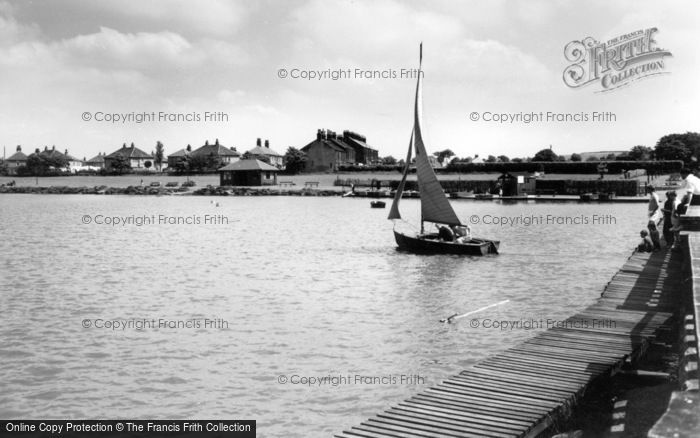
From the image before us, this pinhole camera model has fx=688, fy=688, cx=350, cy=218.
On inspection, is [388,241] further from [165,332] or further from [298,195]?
[298,195]

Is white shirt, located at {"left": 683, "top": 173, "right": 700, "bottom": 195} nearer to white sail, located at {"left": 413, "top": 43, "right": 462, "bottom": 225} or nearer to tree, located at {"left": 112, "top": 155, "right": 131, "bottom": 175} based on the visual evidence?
white sail, located at {"left": 413, "top": 43, "right": 462, "bottom": 225}

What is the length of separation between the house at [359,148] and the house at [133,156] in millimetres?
64020

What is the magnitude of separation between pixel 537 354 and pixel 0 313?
1748 cm

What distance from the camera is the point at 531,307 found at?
22.9 m

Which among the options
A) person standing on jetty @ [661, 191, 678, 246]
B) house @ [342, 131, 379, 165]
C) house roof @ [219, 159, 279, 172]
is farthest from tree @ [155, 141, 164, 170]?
person standing on jetty @ [661, 191, 678, 246]

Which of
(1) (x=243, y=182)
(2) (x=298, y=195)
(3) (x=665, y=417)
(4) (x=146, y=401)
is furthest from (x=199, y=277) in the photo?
(1) (x=243, y=182)

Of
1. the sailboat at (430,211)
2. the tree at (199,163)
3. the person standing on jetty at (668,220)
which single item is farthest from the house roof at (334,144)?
the person standing on jetty at (668,220)

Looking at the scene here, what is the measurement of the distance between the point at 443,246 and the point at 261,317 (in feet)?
56.6

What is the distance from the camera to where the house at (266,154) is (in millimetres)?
166750

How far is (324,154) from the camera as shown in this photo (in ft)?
482

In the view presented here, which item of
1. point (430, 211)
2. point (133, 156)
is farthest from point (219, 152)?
point (430, 211)

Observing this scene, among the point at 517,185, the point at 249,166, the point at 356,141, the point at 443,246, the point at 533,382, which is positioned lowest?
the point at 533,382

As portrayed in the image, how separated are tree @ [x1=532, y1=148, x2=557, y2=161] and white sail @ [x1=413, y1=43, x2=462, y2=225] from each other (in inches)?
4749

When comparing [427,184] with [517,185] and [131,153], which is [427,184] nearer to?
[517,185]
